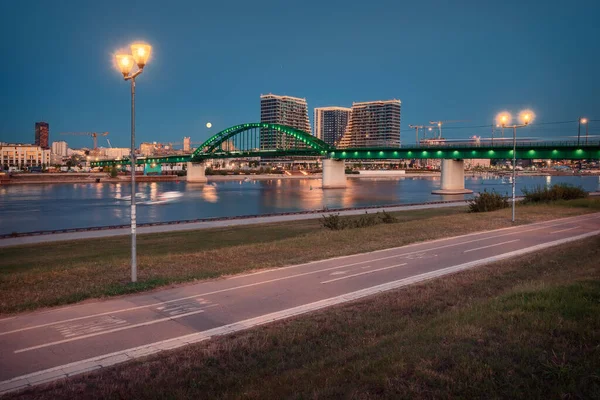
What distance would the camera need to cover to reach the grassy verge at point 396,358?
5.57 m

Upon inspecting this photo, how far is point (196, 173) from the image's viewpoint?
151 metres

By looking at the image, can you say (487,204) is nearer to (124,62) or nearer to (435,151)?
(124,62)

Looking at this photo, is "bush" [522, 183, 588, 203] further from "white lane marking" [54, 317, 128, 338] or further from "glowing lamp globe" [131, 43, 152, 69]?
"white lane marking" [54, 317, 128, 338]

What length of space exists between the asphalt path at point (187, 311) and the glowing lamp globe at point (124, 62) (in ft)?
18.6

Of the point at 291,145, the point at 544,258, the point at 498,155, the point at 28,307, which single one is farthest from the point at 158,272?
the point at 291,145

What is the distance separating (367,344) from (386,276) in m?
6.22

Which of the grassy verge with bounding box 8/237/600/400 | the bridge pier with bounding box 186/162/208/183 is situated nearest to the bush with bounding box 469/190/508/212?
the grassy verge with bounding box 8/237/600/400

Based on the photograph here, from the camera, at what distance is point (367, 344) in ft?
24.9

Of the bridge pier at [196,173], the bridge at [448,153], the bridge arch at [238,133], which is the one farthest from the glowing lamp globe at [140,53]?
the bridge pier at [196,173]

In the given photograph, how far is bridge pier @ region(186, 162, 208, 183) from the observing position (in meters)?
150

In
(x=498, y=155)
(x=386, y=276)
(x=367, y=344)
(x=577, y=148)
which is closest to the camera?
(x=367, y=344)

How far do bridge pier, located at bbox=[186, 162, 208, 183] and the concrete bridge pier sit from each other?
178 ft

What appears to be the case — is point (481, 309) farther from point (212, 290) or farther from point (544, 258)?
point (544, 258)

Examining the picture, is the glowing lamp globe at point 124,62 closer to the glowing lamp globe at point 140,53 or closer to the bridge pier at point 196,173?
the glowing lamp globe at point 140,53
